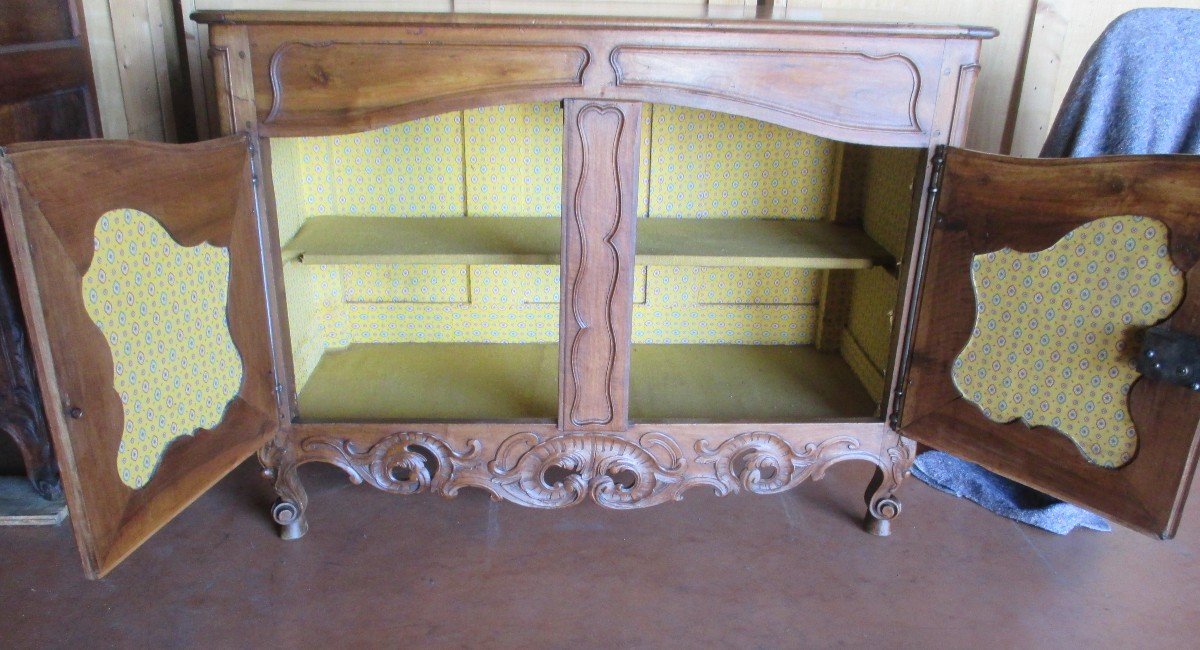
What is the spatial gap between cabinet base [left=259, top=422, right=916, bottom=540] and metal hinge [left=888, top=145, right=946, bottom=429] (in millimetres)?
74

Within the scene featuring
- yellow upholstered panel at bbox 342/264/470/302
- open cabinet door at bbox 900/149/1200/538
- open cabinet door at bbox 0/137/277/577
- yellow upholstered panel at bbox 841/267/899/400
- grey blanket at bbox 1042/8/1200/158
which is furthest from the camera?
yellow upholstered panel at bbox 342/264/470/302

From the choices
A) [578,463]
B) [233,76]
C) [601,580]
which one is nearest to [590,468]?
[578,463]

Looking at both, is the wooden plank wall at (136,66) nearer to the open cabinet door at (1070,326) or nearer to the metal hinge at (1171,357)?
the open cabinet door at (1070,326)

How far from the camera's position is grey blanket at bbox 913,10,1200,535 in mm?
1714

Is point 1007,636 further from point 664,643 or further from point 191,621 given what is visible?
point 191,621

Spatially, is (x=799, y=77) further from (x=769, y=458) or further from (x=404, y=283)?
(x=404, y=283)

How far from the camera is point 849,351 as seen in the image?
7.22 feet

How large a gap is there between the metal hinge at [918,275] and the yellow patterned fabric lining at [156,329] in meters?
1.34

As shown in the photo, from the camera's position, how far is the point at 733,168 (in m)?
2.15

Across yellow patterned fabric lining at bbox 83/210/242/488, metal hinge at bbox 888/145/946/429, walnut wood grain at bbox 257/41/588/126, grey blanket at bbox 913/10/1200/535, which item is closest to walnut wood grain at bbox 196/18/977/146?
walnut wood grain at bbox 257/41/588/126

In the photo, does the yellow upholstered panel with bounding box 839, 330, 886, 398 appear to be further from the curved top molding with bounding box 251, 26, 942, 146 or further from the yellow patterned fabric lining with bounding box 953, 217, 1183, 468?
the curved top molding with bounding box 251, 26, 942, 146

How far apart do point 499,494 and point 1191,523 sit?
5.49 feet

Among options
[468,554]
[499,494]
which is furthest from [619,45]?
[468,554]

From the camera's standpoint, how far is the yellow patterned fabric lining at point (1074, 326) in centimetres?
136
